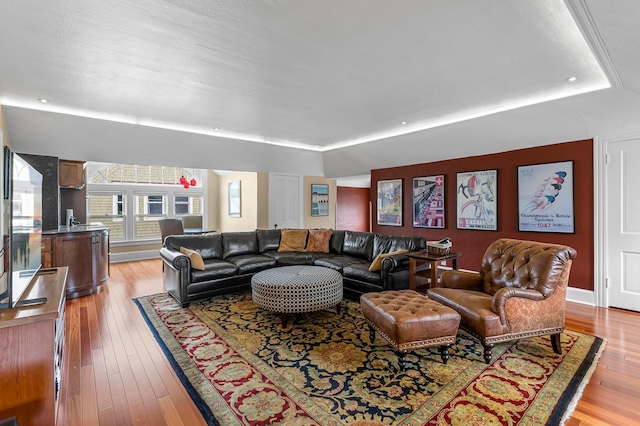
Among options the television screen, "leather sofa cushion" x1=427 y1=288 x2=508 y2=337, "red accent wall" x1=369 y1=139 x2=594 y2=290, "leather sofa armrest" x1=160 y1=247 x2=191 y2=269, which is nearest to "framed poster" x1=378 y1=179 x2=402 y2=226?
"red accent wall" x1=369 y1=139 x2=594 y2=290

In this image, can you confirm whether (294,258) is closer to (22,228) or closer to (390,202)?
(390,202)

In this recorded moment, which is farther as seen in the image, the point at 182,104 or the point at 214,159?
the point at 214,159

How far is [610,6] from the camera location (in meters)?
1.70

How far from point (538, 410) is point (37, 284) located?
3.55m

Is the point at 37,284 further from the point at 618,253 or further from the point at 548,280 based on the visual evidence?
the point at 618,253

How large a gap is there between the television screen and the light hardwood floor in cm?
83

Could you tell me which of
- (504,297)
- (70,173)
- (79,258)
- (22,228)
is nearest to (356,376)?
(504,297)

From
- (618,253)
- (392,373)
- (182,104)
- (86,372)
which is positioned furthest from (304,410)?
(618,253)

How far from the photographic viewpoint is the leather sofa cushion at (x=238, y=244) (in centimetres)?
498

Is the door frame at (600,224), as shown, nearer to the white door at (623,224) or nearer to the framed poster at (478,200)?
the white door at (623,224)

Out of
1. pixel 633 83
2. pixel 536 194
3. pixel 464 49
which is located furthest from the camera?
pixel 536 194

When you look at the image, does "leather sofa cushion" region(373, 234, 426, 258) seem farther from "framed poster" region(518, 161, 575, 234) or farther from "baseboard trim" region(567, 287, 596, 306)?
"baseboard trim" region(567, 287, 596, 306)

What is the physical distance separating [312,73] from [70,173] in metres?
4.85

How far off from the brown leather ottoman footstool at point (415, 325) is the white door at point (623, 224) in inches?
116
